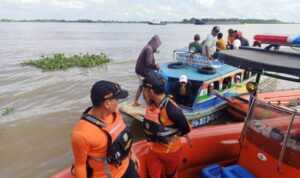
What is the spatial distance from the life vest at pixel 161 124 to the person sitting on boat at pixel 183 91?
3835mm

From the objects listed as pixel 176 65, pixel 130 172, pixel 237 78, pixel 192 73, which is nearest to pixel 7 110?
pixel 176 65

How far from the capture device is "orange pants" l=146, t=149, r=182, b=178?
2975 mm

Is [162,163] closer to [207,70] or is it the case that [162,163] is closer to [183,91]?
[183,91]

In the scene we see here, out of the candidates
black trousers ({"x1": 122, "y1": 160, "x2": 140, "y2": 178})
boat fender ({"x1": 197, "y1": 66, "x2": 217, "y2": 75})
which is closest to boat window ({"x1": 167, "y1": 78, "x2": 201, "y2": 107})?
boat fender ({"x1": 197, "y1": 66, "x2": 217, "y2": 75})

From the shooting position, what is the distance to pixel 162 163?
3062 millimetres

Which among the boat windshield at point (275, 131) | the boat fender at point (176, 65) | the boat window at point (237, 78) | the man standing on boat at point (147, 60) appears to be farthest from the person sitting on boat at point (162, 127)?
the boat window at point (237, 78)

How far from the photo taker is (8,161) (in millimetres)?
6230

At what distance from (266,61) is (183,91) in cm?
430

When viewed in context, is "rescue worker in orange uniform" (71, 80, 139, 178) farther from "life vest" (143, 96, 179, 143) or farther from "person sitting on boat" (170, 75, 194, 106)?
"person sitting on boat" (170, 75, 194, 106)

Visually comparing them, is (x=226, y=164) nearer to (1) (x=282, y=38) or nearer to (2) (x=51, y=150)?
(1) (x=282, y=38)

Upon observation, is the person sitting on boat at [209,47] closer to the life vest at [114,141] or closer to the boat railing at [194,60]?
the boat railing at [194,60]

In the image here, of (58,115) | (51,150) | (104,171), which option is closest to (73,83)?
(58,115)

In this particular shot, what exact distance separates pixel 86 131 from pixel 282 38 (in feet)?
6.38

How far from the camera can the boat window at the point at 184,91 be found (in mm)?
6898
